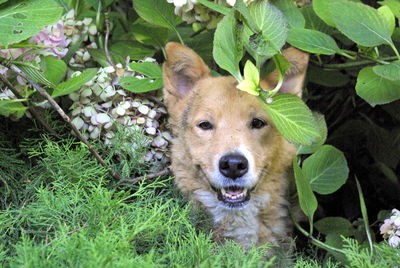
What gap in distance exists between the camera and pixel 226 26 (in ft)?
6.48

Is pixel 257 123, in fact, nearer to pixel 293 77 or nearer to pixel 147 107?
pixel 293 77

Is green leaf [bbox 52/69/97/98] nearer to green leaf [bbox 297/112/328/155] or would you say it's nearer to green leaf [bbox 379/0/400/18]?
green leaf [bbox 297/112/328/155]

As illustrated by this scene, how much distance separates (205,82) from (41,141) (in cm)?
72

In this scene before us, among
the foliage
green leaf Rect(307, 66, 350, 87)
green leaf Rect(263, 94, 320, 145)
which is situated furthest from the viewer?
green leaf Rect(307, 66, 350, 87)

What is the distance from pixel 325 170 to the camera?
7.70 ft

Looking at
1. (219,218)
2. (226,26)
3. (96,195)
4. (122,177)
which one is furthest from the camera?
(219,218)

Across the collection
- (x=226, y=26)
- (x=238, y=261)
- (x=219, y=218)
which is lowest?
(x=219, y=218)

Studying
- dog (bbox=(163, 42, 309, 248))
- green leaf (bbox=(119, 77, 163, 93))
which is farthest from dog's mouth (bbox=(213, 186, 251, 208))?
green leaf (bbox=(119, 77, 163, 93))

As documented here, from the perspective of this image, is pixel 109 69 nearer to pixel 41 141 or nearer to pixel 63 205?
pixel 41 141

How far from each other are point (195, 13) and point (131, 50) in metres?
0.37

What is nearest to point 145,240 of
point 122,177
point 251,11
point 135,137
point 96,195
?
point 96,195

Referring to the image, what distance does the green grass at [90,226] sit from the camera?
59.3 inches

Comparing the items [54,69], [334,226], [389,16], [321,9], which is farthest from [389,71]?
[54,69]

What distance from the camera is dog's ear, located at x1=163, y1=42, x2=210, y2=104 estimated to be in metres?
2.37
